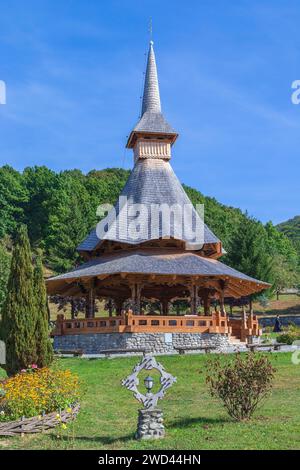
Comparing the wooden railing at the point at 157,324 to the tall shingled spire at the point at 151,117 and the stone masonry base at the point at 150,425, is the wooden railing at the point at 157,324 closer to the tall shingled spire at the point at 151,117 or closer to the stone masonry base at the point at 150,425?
the tall shingled spire at the point at 151,117

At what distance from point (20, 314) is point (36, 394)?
523cm

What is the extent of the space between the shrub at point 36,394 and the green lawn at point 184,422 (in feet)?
2.15

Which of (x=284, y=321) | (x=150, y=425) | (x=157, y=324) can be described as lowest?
(x=150, y=425)

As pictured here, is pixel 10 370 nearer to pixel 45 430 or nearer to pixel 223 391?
pixel 45 430

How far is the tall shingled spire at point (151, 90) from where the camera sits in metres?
35.2

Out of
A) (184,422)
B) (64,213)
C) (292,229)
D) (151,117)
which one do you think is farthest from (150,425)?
(292,229)

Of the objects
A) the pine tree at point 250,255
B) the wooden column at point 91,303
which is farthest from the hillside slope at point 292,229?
Result: the wooden column at point 91,303

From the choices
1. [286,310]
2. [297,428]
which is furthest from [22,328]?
[286,310]

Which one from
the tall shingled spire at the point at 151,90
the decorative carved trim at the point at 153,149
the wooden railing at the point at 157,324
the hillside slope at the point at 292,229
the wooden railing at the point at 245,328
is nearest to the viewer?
the wooden railing at the point at 157,324

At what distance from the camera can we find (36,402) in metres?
12.7

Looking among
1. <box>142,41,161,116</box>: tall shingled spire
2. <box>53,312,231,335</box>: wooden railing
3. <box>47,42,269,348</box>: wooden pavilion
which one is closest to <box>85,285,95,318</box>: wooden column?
<box>47,42,269,348</box>: wooden pavilion

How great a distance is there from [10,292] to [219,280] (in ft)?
41.8

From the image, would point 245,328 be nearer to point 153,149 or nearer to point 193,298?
point 193,298

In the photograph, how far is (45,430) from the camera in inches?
484
